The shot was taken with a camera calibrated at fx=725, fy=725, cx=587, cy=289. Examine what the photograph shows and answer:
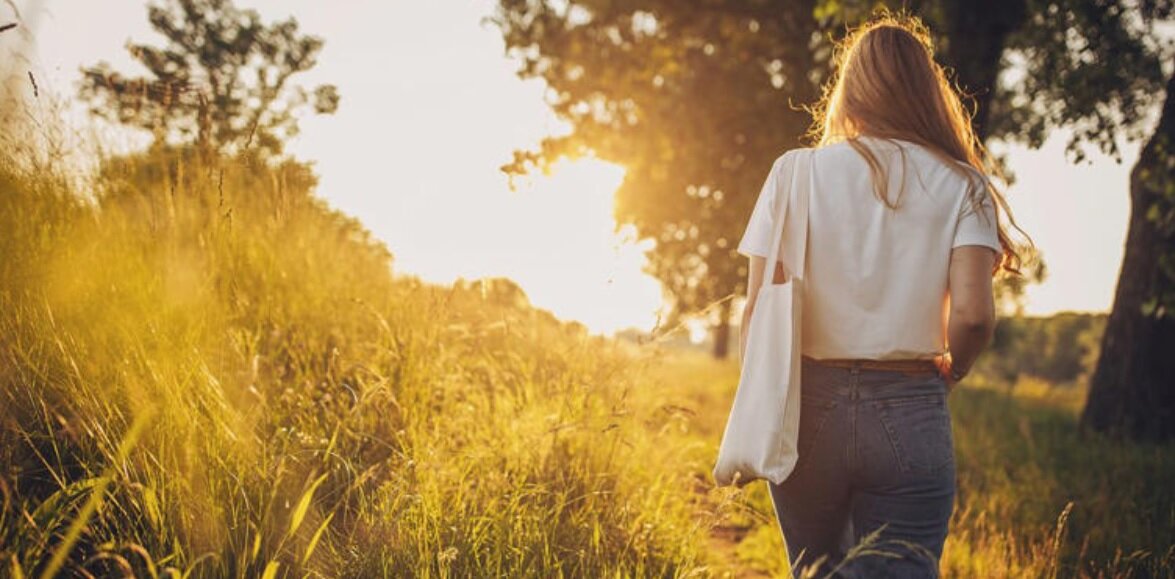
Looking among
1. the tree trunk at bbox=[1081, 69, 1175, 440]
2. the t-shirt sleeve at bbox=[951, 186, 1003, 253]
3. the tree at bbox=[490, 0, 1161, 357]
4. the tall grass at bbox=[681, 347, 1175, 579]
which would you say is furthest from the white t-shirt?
the tree trunk at bbox=[1081, 69, 1175, 440]

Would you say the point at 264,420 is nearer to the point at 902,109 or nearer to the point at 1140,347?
the point at 902,109

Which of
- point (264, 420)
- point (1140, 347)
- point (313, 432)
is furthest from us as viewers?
point (1140, 347)

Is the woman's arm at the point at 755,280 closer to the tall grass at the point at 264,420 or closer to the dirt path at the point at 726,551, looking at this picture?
the tall grass at the point at 264,420

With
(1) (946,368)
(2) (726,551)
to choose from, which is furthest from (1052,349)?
(1) (946,368)

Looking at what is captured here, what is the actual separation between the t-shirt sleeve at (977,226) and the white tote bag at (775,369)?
37cm

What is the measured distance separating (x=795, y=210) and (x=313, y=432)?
7.42ft

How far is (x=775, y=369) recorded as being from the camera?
188cm

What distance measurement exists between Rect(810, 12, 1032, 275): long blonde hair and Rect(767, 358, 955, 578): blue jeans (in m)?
0.47

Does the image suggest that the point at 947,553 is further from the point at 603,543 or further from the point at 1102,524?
the point at 603,543

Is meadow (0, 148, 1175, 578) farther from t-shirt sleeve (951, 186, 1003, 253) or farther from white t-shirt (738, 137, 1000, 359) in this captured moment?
t-shirt sleeve (951, 186, 1003, 253)

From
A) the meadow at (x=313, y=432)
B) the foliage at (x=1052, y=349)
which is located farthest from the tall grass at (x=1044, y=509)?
the foliage at (x=1052, y=349)

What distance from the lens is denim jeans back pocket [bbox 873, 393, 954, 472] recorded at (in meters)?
1.77

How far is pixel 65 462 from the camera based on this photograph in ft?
8.07

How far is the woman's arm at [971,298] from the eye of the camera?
1.76m
